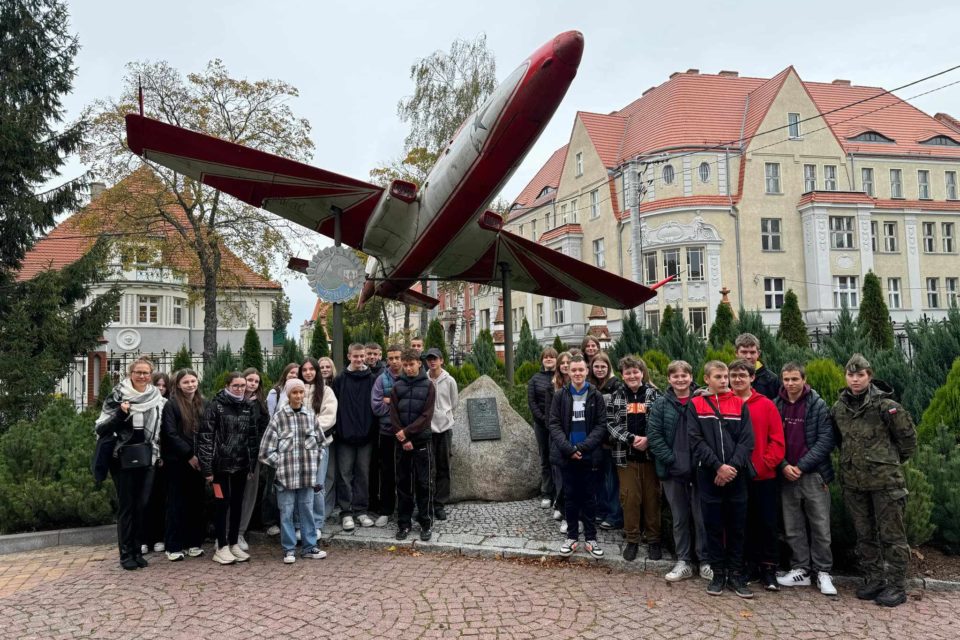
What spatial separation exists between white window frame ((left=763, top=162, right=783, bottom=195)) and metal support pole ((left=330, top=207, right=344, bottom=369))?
98.3 feet

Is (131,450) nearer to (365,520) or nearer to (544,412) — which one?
(365,520)

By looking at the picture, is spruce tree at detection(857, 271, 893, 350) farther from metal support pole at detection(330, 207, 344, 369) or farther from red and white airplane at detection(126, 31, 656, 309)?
metal support pole at detection(330, 207, 344, 369)

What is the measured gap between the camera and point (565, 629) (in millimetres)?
4332

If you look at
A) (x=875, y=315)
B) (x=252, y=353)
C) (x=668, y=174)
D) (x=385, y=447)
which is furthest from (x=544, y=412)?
(x=668, y=174)

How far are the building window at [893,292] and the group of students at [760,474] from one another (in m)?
35.2

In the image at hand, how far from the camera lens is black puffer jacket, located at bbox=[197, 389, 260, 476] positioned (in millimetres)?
5859

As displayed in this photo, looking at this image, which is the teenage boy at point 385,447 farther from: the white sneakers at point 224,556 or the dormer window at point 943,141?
the dormer window at point 943,141

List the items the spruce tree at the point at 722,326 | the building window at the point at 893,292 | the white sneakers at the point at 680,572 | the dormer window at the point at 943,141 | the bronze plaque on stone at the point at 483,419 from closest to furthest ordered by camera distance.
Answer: the white sneakers at the point at 680,572 → the bronze plaque on stone at the point at 483,419 → the spruce tree at the point at 722,326 → the building window at the point at 893,292 → the dormer window at the point at 943,141

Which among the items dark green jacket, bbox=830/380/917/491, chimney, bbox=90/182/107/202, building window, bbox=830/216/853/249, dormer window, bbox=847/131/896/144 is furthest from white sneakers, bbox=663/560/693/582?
dormer window, bbox=847/131/896/144

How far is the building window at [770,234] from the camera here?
1312 inches

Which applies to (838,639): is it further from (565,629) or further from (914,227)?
(914,227)

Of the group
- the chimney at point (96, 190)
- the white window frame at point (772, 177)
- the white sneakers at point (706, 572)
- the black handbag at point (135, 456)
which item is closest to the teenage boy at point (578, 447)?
the white sneakers at point (706, 572)

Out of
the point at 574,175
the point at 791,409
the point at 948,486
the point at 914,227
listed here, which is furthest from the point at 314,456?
the point at 914,227

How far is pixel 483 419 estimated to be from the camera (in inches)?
313
